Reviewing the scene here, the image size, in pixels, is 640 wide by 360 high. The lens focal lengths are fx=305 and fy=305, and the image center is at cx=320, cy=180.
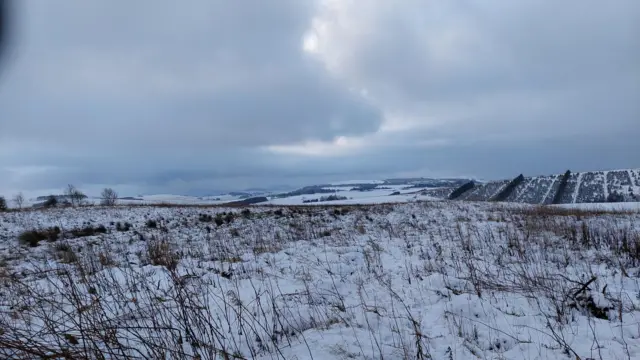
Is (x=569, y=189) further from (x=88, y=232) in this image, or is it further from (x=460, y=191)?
(x=88, y=232)

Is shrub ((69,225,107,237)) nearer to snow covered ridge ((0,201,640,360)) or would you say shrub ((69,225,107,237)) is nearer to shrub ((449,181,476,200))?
snow covered ridge ((0,201,640,360))

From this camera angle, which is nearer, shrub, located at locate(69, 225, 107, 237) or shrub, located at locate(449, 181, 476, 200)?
shrub, located at locate(69, 225, 107, 237)

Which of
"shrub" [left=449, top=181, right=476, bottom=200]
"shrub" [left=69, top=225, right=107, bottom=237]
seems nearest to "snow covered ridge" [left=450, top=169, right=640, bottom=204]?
"shrub" [left=449, top=181, right=476, bottom=200]

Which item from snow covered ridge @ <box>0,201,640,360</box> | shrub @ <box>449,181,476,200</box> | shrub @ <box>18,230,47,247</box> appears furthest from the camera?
shrub @ <box>449,181,476,200</box>

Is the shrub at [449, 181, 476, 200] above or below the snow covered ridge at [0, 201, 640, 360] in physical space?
below

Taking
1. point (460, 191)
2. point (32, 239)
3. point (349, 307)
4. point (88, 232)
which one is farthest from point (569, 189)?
point (32, 239)

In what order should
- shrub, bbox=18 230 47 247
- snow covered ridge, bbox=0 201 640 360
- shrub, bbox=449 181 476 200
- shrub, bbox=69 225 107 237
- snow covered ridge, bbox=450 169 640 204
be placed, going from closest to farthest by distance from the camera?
snow covered ridge, bbox=0 201 640 360
shrub, bbox=18 230 47 247
shrub, bbox=69 225 107 237
snow covered ridge, bbox=450 169 640 204
shrub, bbox=449 181 476 200

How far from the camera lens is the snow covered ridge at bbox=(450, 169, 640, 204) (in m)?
32.6

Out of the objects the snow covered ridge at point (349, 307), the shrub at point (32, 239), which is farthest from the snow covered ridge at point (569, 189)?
the shrub at point (32, 239)

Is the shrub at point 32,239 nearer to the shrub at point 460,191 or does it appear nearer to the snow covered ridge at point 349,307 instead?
the snow covered ridge at point 349,307

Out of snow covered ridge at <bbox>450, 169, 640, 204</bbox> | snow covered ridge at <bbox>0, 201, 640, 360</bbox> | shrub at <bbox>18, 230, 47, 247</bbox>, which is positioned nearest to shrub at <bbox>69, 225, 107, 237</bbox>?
shrub at <bbox>18, 230, 47, 247</bbox>

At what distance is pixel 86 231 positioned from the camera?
1317cm

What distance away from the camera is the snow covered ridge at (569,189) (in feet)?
107

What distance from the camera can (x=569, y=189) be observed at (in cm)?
3772
